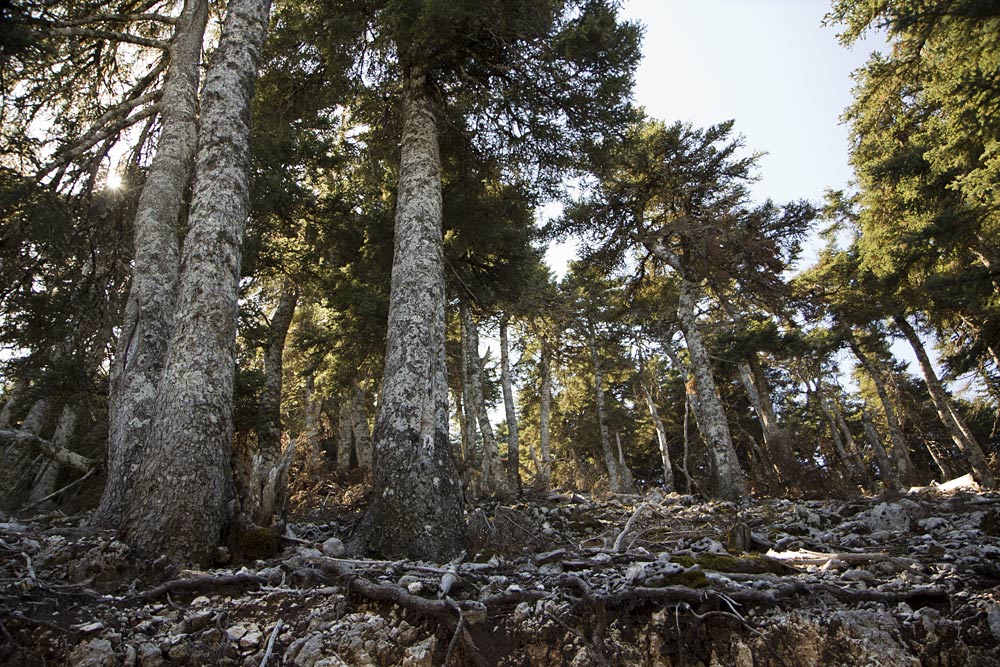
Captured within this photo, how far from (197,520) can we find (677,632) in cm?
349

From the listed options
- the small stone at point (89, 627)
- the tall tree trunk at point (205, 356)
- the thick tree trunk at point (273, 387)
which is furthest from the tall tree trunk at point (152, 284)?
the thick tree trunk at point (273, 387)

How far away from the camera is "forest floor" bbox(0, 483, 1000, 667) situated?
7.32ft

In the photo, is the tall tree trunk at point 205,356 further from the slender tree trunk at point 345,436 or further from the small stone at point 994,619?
the slender tree trunk at point 345,436

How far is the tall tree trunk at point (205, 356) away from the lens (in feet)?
11.6

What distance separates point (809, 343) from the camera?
55.1 ft

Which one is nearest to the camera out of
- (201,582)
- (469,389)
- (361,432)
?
(201,582)

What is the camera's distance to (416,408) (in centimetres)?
496

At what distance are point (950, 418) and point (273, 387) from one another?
64.7ft

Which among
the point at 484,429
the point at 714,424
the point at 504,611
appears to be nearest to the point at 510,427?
the point at 484,429

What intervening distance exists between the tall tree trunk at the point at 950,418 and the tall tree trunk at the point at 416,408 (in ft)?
46.2

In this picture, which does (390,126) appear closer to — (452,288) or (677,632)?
(452,288)

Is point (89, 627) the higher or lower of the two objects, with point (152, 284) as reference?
lower

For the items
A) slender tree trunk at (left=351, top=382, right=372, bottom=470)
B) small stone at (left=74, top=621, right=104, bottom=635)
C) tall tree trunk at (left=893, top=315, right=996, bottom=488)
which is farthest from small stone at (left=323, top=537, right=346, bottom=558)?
tall tree trunk at (left=893, top=315, right=996, bottom=488)

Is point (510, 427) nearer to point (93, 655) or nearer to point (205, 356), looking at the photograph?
point (205, 356)
